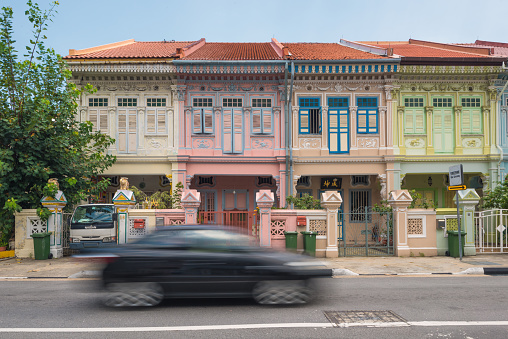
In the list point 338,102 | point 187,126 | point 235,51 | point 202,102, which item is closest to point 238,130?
point 202,102

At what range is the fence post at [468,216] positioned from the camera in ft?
46.3

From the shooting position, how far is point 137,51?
20766 millimetres

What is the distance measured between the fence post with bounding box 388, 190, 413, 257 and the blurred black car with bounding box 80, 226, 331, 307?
25.8 ft

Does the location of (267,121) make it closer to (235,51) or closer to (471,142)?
(235,51)

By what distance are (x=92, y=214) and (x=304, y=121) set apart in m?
9.47

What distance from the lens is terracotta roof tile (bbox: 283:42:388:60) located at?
61.7 ft

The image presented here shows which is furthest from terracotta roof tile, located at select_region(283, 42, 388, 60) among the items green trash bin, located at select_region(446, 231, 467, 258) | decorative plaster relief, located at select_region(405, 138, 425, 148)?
green trash bin, located at select_region(446, 231, 467, 258)

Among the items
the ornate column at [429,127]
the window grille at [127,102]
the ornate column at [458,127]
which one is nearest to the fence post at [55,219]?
the window grille at [127,102]

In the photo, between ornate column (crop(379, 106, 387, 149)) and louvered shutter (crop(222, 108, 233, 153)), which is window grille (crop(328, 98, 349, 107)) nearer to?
ornate column (crop(379, 106, 387, 149))

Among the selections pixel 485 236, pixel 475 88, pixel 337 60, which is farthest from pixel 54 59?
pixel 475 88

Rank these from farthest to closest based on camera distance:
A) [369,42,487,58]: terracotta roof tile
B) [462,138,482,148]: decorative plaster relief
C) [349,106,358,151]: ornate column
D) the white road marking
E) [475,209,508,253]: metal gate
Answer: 1. [369,42,487,58]: terracotta roof tile
2. [462,138,482,148]: decorative plaster relief
3. [349,106,358,151]: ornate column
4. [475,209,508,253]: metal gate
5. the white road marking

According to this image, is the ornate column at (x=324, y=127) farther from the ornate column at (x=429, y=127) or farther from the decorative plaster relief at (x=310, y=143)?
the ornate column at (x=429, y=127)

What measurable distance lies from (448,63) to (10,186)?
57.6 feet

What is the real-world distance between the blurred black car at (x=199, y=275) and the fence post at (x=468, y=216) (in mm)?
9171
